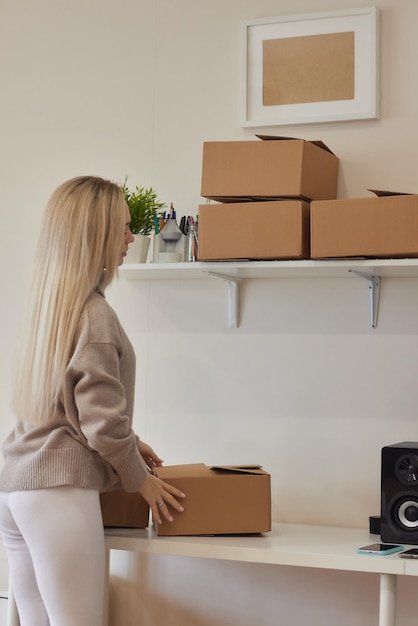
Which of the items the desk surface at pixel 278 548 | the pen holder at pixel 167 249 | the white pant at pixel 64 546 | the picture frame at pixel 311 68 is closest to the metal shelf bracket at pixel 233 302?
the pen holder at pixel 167 249

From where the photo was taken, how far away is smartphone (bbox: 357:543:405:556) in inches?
76.8

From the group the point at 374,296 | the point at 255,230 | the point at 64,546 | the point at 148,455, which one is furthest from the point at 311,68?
the point at 64,546

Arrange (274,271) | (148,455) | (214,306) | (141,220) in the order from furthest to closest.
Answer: (214,306) → (141,220) → (274,271) → (148,455)

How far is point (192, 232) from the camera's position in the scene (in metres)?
2.47

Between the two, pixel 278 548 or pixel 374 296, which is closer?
pixel 278 548

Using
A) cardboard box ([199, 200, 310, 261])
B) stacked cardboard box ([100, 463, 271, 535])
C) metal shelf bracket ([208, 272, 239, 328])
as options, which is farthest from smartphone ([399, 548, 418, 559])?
metal shelf bracket ([208, 272, 239, 328])

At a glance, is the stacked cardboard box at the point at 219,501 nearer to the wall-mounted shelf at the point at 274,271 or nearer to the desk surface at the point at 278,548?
the desk surface at the point at 278,548

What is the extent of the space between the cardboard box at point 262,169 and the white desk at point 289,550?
0.89 m

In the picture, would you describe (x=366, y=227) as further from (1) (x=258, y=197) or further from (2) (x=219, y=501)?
(2) (x=219, y=501)

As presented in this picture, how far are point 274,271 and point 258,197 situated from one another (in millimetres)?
226

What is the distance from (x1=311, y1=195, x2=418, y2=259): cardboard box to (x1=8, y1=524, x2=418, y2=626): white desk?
0.72 metres

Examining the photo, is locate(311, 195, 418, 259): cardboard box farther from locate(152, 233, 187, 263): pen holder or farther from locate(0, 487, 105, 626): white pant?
locate(0, 487, 105, 626): white pant

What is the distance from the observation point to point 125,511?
2.19 metres

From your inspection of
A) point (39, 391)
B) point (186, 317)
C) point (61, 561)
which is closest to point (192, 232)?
point (186, 317)
